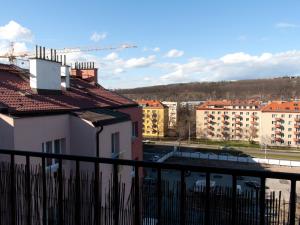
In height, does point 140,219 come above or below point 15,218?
above

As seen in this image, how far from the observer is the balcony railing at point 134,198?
1961mm

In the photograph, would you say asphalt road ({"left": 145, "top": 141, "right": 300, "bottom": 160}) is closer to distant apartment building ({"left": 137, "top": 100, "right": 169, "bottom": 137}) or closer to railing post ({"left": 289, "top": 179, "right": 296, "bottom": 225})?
distant apartment building ({"left": 137, "top": 100, "right": 169, "bottom": 137})

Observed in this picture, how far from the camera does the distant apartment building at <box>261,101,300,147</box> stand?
5034 cm

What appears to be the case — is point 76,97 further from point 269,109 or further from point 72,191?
point 269,109

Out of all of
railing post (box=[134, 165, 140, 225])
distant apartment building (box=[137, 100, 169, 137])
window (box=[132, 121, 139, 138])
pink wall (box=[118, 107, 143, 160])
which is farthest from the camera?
distant apartment building (box=[137, 100, 169, 137])

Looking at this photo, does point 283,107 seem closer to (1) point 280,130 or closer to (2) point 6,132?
(1) point 280,130

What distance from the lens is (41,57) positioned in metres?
11.6

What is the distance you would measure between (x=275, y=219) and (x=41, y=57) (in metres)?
11.1

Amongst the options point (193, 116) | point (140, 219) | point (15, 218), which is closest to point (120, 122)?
point (15, 218)

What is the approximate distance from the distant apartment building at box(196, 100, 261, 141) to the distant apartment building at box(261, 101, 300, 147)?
143 inches

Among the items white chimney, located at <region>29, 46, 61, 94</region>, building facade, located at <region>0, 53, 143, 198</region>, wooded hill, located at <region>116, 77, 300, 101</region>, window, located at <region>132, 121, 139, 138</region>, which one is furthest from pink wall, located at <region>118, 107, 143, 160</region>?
wooded hill, located at <region>116, 77, 300, 101</region>

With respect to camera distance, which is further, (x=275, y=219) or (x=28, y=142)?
(x=28, y=142)

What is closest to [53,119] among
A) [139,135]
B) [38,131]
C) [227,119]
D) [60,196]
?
[38,131]

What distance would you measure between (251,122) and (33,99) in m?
50.3
